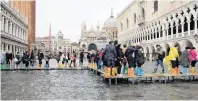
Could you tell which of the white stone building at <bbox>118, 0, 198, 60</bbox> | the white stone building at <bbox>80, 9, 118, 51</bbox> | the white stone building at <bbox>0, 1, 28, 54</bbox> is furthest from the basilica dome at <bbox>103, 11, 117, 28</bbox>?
the white stone building at <bbox>0, 1, 28, 54</bbox>

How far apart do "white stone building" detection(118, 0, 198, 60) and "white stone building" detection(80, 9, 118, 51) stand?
35872 millimetres

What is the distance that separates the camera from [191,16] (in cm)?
3378

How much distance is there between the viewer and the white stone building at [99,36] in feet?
339

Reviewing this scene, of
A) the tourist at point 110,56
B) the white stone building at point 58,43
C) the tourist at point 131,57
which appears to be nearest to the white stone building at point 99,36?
the white stone building at point 58,43

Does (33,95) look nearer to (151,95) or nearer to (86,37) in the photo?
(151,95)

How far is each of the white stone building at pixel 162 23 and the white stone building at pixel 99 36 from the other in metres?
35.9

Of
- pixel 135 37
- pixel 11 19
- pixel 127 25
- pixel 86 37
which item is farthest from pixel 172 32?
pixel 86 37

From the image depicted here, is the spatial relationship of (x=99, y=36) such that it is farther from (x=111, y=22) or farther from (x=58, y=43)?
(x=58, y=43)

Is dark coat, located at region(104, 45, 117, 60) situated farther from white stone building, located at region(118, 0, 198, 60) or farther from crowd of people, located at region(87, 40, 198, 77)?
white stone building, located at region(118, 0, 198, 60)

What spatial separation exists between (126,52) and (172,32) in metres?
29.3

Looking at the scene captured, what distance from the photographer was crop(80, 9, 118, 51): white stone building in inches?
4070

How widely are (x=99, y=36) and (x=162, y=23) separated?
221 feet

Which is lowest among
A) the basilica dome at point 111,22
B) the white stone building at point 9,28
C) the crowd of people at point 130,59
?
the crowd of people at point 130,59

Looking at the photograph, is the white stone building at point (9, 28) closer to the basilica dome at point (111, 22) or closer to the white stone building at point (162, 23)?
the white stone building at point (162, 23)
